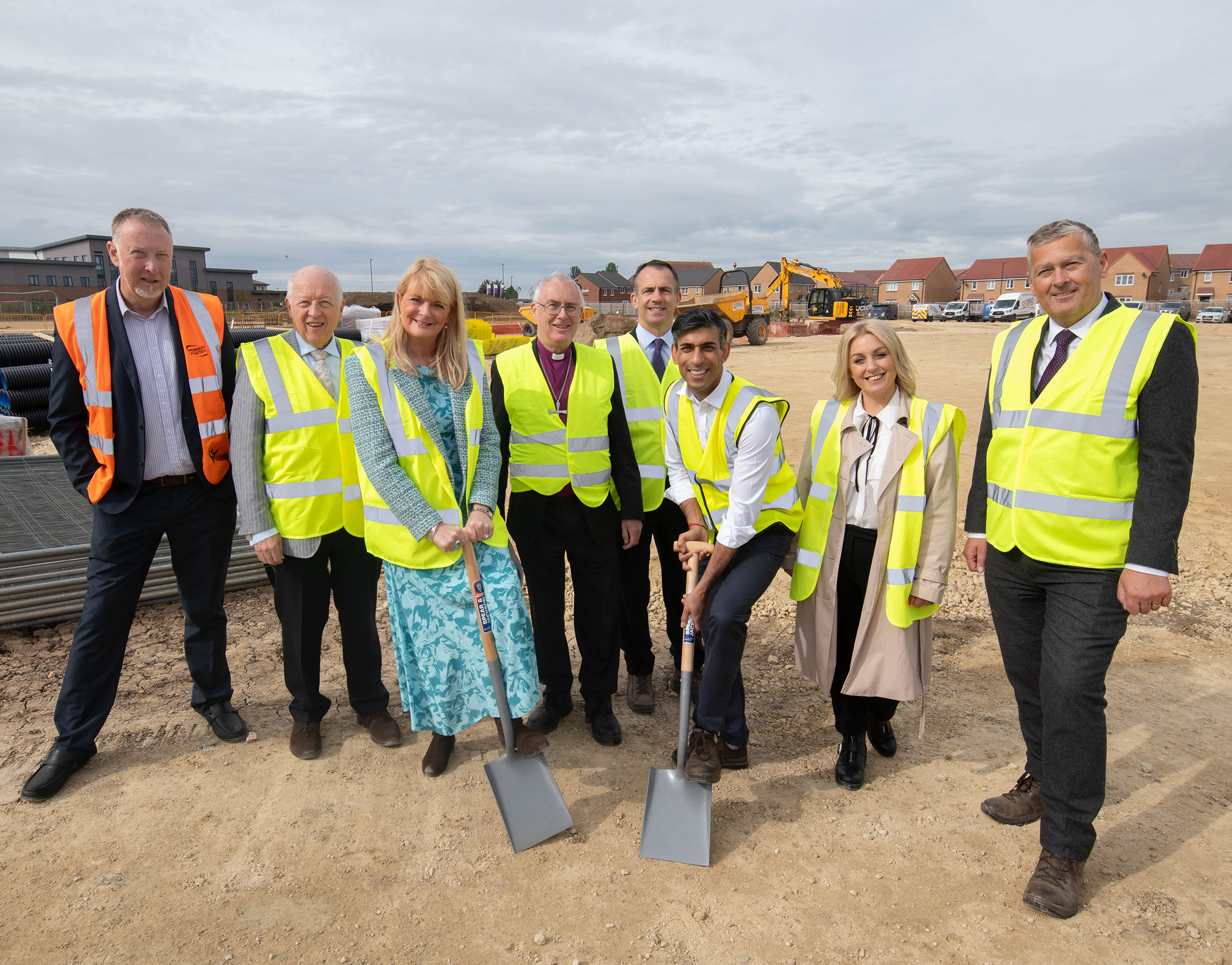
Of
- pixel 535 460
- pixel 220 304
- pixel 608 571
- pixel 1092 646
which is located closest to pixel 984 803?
pixel 1092 646

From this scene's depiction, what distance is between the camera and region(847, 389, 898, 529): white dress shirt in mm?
3037

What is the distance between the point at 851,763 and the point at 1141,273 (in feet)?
279

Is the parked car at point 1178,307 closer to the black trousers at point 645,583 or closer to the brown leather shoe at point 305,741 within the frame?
the black trousers at point 645,583

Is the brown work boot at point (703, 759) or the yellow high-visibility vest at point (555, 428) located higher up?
the yellow high-visibility vest at point (555, 428)

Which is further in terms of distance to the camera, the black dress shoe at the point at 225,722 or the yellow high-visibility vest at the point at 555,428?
the black dress shoe at the point at 225,722

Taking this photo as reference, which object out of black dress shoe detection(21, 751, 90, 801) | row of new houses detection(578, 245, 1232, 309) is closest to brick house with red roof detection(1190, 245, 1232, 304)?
row of new houses detection(578, 245, 1232, 309)

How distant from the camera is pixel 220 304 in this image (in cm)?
354

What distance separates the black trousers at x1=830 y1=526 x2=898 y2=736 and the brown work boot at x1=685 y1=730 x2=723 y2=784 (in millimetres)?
582

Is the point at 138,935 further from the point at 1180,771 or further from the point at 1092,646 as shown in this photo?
the point at 1180,771

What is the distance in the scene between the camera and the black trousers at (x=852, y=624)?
313 cm

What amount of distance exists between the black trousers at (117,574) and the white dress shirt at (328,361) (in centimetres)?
32

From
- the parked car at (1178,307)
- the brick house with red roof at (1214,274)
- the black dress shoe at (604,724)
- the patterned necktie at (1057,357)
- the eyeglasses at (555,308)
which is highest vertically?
the brick house with red roof at (1214,274)

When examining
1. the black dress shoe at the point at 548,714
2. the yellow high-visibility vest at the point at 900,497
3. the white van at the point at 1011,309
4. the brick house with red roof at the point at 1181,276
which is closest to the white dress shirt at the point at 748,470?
the yellow high-visibility vest at the point at 900,497

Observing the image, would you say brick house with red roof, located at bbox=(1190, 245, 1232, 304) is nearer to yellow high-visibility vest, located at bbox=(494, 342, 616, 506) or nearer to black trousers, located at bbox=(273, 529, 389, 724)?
yellow high-visibility vest, located at bbox=(494, 342, 616, 506)
